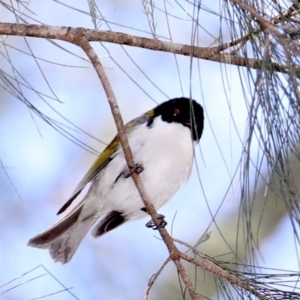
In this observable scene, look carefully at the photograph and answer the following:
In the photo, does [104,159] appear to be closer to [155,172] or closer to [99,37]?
[155,172]

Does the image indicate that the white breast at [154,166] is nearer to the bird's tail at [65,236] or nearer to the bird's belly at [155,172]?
the bird's belly at [155,172]

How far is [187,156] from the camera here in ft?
8.83

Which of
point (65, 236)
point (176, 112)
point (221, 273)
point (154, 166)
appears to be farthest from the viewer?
point (65, 236)

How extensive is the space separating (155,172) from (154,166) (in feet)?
0.07

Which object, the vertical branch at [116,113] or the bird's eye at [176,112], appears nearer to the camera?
the vertical branch at [116,113]

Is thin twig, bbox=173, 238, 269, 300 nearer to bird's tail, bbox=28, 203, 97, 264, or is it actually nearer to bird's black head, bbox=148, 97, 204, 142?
bird's black head, bbox=148, 97, 204, 142

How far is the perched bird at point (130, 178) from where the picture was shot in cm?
268

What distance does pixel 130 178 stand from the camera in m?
2.73

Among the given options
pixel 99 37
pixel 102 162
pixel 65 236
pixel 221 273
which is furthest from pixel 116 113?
pixel 65 236

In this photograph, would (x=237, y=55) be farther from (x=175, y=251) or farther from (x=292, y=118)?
(x=175, y=251)

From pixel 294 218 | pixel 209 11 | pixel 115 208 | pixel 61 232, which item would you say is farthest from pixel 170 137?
pixel 294 218

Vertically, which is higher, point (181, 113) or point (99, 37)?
point (181, 113)

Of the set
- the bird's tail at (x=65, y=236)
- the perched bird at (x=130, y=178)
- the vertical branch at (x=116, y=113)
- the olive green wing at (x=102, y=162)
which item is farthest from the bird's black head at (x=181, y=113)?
the vertical branch at (x=116, y=113)

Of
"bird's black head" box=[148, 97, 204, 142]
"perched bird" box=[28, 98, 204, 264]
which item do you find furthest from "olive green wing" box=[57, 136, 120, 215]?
"bird's black head" box=[148, 97, 204, 142]
